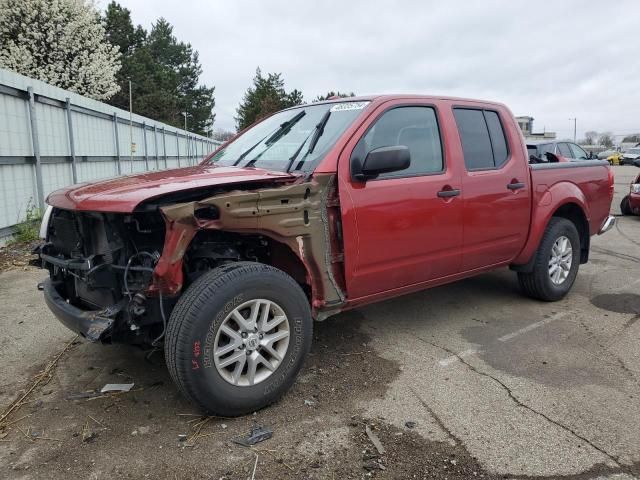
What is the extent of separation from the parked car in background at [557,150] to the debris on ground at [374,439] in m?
9.07

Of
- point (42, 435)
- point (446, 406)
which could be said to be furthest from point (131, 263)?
point (446, 406)

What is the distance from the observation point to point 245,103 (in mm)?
59375

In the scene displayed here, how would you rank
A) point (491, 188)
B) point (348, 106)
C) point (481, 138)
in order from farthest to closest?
1. point (481, 138)
2. point (491, 188)
3. point (348, 106)

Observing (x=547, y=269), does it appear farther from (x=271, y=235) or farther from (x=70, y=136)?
(x=70, y=136)

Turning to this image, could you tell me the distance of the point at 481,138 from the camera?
432 cm

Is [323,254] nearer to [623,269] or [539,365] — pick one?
[539,365]

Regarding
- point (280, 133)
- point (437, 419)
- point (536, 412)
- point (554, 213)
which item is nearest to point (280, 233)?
point (280, 133)

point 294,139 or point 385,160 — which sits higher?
point 294,139

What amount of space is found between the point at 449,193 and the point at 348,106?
1.00 meters

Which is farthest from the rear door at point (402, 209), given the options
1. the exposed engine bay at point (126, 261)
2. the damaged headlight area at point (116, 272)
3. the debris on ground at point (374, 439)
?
the damaged headlight area at point (116, 272)

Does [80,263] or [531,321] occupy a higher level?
[80,263]

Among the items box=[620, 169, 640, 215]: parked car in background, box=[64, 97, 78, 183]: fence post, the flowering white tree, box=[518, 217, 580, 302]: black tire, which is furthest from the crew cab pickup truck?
the flowering white tree

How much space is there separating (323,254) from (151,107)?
123 ft

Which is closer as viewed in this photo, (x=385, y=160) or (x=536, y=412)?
(x=536, y=412)
